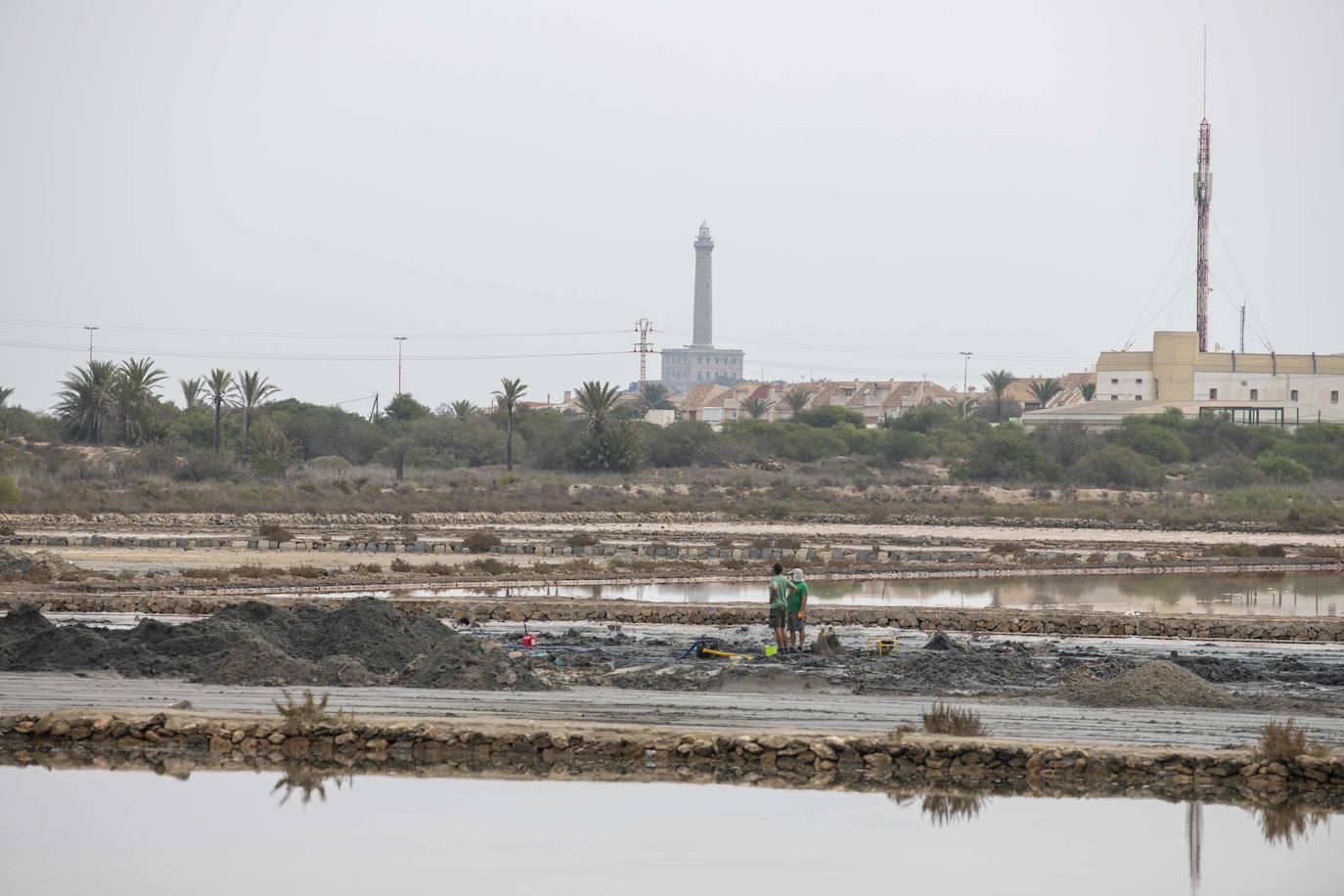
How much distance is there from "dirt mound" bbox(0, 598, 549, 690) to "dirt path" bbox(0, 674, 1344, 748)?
598 mm

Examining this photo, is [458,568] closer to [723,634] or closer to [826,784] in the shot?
[723,634]

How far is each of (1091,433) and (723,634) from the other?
3218 inches

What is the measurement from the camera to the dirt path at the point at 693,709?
1761 cm

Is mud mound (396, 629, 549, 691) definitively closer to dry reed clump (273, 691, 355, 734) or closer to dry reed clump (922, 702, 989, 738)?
dry reed clump (273, 691, 355, 734)

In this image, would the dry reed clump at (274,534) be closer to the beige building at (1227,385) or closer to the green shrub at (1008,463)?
the green shrub at (1008,463)

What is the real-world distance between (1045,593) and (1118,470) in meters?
54.9

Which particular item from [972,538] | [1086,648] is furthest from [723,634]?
[972,538]

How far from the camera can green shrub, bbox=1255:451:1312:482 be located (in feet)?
294

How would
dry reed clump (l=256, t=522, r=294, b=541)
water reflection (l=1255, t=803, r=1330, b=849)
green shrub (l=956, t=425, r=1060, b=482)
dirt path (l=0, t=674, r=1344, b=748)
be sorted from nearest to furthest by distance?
water reflection (l=1255, t=803, r=1330, b=849) → dirt path (l=0, t=674, r=1344, b=748) → dry reed clump (l=256, t=522, r=294, b=541) → green shrub (l=956, t=425, r=1060, b=482)

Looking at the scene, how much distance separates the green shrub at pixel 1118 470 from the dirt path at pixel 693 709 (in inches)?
2799

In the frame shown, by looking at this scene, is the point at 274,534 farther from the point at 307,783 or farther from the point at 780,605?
the point at 307,783

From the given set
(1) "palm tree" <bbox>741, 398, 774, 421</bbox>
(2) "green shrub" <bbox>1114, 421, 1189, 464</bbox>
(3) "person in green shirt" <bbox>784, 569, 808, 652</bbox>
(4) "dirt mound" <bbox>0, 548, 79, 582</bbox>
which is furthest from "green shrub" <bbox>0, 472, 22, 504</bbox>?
(1) "palm tree" <bbox>741, 398, 774, 421</bbox>

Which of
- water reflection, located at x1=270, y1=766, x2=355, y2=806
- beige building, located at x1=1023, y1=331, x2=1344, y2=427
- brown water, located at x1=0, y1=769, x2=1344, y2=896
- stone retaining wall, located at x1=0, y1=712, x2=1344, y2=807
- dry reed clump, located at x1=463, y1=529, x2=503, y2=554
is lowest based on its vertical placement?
brown water, located at x1=0, y1=769, x2=1344, y2=896

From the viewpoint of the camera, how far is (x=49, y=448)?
3393 inches
